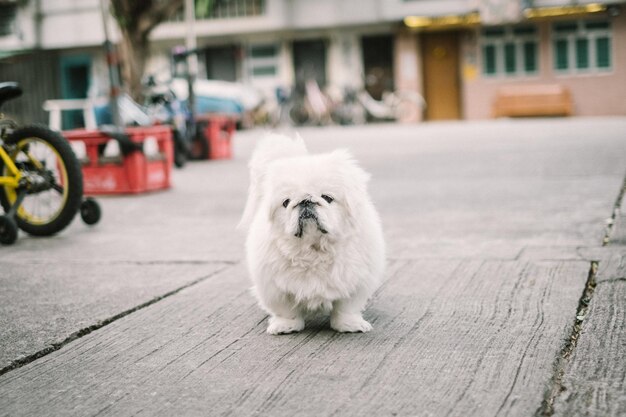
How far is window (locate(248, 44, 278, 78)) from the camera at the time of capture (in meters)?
29.7

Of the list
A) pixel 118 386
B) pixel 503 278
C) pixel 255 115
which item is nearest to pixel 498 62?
pixel 255 115

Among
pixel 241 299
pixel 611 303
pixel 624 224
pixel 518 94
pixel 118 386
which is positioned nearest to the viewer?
Answer: pixel 118 386

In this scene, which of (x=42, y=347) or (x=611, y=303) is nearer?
(x=42, y=347)

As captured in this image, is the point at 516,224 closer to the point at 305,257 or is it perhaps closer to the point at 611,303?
the point at 611,303

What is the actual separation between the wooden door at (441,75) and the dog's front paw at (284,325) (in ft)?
81.5

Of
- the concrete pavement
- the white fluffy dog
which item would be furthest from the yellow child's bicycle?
the white fluffy dog

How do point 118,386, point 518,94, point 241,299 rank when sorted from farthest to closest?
point 518,94, point 241,299, point 118,386

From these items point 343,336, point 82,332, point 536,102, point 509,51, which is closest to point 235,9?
point 509,51

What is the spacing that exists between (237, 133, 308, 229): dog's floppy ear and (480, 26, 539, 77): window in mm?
23924

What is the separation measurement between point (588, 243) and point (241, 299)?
2.43 m

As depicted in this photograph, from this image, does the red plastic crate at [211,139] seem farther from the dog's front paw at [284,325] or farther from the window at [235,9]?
the window at [235,9]

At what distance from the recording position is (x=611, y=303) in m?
3.91

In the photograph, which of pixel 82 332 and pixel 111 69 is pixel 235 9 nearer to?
pixel 111 69

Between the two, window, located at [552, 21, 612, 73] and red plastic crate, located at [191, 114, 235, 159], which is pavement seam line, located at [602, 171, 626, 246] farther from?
window, located at [552, 21, 612, 73]
